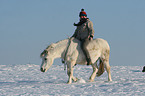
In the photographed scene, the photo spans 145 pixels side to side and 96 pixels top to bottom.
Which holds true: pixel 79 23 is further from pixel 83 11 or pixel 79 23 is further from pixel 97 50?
pixel 97 50

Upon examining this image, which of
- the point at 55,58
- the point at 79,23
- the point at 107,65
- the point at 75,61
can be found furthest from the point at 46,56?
the point at 107,65

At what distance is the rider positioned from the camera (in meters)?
8.59

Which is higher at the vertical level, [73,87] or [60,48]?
[60,48]

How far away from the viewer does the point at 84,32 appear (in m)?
8.90

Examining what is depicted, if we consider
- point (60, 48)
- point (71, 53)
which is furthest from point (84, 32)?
point (60, 48)

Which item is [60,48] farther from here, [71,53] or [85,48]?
[85,48]

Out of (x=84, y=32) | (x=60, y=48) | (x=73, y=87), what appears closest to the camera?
(x=73, y=87)

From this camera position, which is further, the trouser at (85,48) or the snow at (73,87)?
the trouser at (85,48)

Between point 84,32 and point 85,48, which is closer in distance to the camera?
point 85,48

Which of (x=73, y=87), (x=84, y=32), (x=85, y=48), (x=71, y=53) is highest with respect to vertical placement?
(x=84, y=32)

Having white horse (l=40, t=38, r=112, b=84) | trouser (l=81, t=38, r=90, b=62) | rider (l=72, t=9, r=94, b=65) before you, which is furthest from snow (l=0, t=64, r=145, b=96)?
rider (l=72, t=9, r=94, b=65)

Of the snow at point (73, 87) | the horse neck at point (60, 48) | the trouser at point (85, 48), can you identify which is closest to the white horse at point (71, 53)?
the horse neck at point (60, 48)

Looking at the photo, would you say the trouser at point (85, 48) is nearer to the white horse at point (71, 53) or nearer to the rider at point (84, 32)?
the rider at point (84, 32)

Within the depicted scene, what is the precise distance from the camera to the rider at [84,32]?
859 cm
